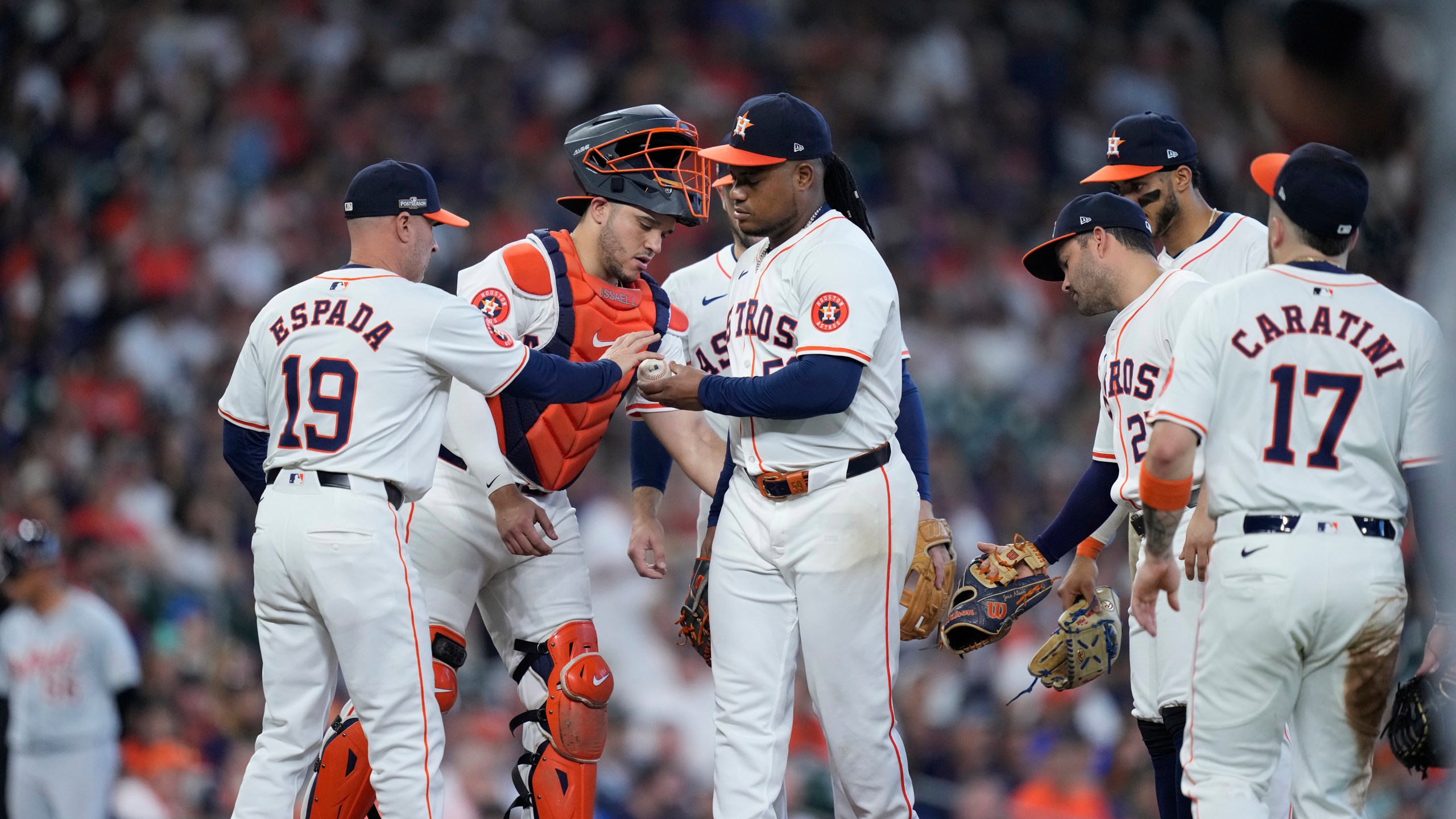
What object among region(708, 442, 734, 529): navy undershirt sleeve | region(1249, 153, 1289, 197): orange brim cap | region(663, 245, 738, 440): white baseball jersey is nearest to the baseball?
region(708, 442, 734, 529): navy undershirt sleeve

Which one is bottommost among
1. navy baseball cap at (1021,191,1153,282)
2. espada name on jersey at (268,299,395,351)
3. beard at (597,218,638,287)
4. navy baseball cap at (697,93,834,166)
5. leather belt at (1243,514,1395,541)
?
leather belt at (1243,514,1395,541)

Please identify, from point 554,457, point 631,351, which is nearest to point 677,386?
point 631,351

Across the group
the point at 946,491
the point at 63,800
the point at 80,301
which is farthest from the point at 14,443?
the point at 946,491

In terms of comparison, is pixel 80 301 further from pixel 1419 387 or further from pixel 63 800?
pixel 1419 387

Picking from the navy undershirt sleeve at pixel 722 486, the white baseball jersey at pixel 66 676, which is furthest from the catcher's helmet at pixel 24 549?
the navy undershirt sleeve at pixel 722 486

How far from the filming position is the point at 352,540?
4.16 metres

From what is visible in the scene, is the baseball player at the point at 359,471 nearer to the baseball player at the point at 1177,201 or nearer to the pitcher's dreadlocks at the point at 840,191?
the pitcher's dreadlocks at the point at 840,191

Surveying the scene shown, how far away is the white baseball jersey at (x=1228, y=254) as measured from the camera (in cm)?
Answer: 488

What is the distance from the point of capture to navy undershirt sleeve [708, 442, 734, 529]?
4727 millimetres

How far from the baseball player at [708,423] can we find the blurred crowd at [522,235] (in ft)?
10.7

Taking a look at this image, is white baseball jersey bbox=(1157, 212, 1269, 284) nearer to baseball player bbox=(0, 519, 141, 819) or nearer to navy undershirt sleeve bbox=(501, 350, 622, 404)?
navy undershirt sleeve bbox=(501, 350, 622, 404)

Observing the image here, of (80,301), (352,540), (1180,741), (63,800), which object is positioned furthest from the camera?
(80,301)

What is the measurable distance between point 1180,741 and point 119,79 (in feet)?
38.3

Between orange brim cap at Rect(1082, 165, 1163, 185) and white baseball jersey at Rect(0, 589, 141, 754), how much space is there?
19.0 ft
